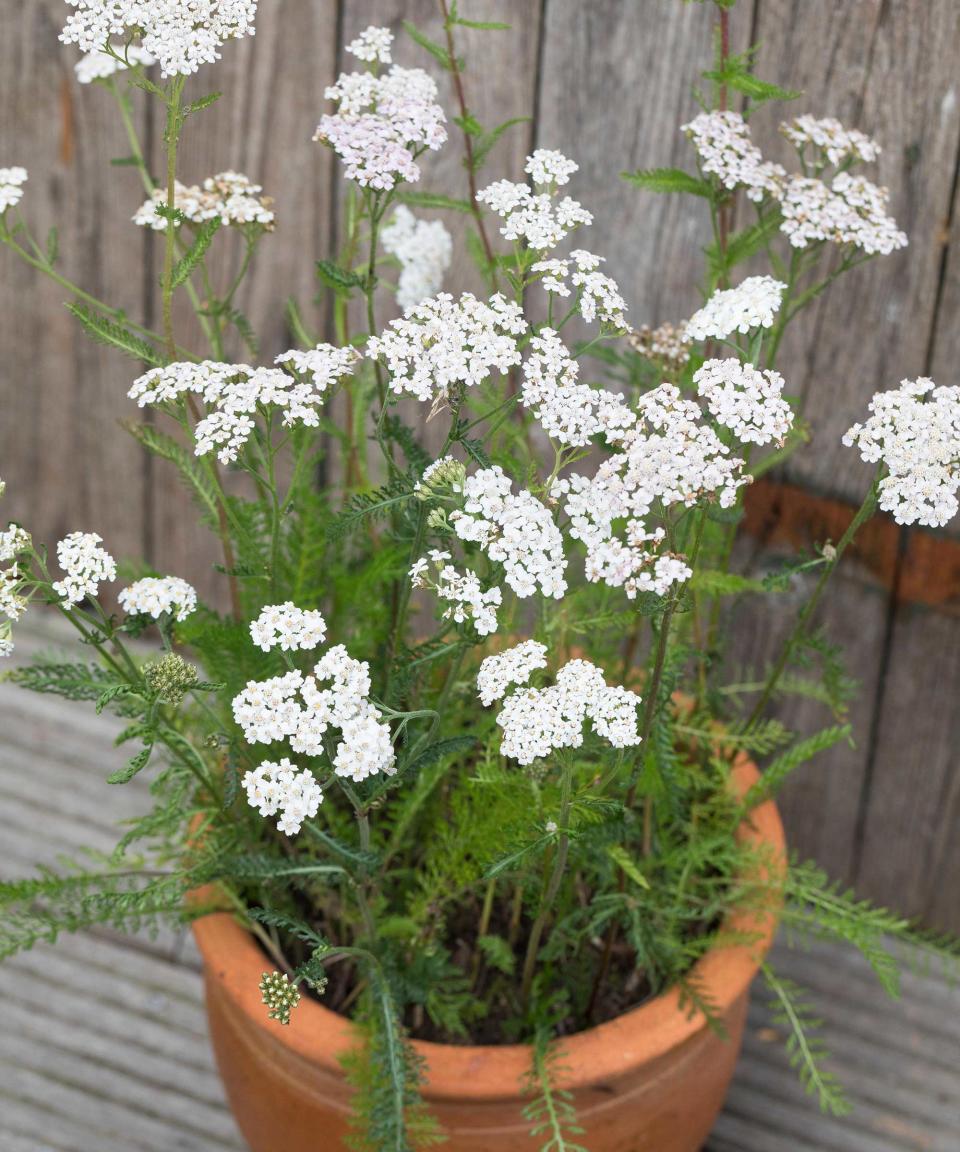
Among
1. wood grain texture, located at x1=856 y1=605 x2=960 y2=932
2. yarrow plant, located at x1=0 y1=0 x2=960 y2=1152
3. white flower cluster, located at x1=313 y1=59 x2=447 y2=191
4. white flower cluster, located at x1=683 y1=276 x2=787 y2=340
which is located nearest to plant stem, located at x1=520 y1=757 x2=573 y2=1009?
yarrow plant, located at x1=0 y1=0 x2=960 y2=1152

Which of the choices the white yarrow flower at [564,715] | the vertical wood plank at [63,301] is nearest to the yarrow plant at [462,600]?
the white yarrow flower at [564,715]

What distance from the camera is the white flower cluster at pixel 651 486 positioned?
3.25 feet

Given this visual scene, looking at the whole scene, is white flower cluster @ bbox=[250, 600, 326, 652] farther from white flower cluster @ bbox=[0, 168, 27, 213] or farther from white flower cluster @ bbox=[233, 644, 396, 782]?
white flower cluster @ bbox=[0, 168, 27, 213]

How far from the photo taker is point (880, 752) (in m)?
1.91

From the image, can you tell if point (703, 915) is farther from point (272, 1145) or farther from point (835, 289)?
point (835, 289)

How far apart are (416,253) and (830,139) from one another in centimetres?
41

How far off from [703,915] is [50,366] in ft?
4.38

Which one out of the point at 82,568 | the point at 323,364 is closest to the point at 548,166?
the point at 323,364

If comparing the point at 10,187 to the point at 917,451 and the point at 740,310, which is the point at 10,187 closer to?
the point at 740,310

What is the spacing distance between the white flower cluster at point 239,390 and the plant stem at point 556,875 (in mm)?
328

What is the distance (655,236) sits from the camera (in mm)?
1686

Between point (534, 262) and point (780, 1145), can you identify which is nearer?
point (534, 262)

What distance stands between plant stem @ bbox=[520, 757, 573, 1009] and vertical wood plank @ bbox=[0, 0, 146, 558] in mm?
1130

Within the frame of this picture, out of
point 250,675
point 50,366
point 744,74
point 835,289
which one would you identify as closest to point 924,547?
point 835,289
